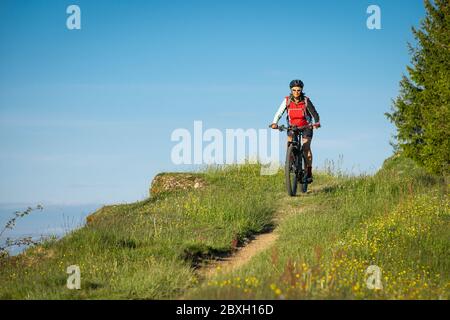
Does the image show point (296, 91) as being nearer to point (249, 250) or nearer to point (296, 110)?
point (296, 110)

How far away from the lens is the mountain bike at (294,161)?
15.0 meters

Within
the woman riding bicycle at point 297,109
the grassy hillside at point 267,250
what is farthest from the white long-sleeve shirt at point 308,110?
the grassy hillside at point 267,250

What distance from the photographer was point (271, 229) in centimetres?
1305

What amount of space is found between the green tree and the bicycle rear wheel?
573 centimetres

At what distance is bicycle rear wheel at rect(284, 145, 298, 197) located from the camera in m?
15.0

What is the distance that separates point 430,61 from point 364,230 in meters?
11.7

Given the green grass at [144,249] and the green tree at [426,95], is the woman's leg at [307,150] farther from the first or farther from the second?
the green tree at [426,95]

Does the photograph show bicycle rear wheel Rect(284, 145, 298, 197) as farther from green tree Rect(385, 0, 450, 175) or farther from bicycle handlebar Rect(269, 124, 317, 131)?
green tree Rect(385, 0, 450, 175)

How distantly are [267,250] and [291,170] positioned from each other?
5.24m

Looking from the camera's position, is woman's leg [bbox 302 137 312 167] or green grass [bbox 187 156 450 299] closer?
green grass [bbox 187 156 450 299]

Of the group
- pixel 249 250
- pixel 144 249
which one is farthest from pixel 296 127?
pixel 144 249

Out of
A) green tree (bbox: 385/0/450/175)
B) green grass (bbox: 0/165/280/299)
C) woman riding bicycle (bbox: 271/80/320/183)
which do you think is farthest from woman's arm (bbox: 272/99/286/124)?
green tree (bbox: 385/0/450/175)

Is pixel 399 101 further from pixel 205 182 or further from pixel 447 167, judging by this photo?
pixel 205 182
